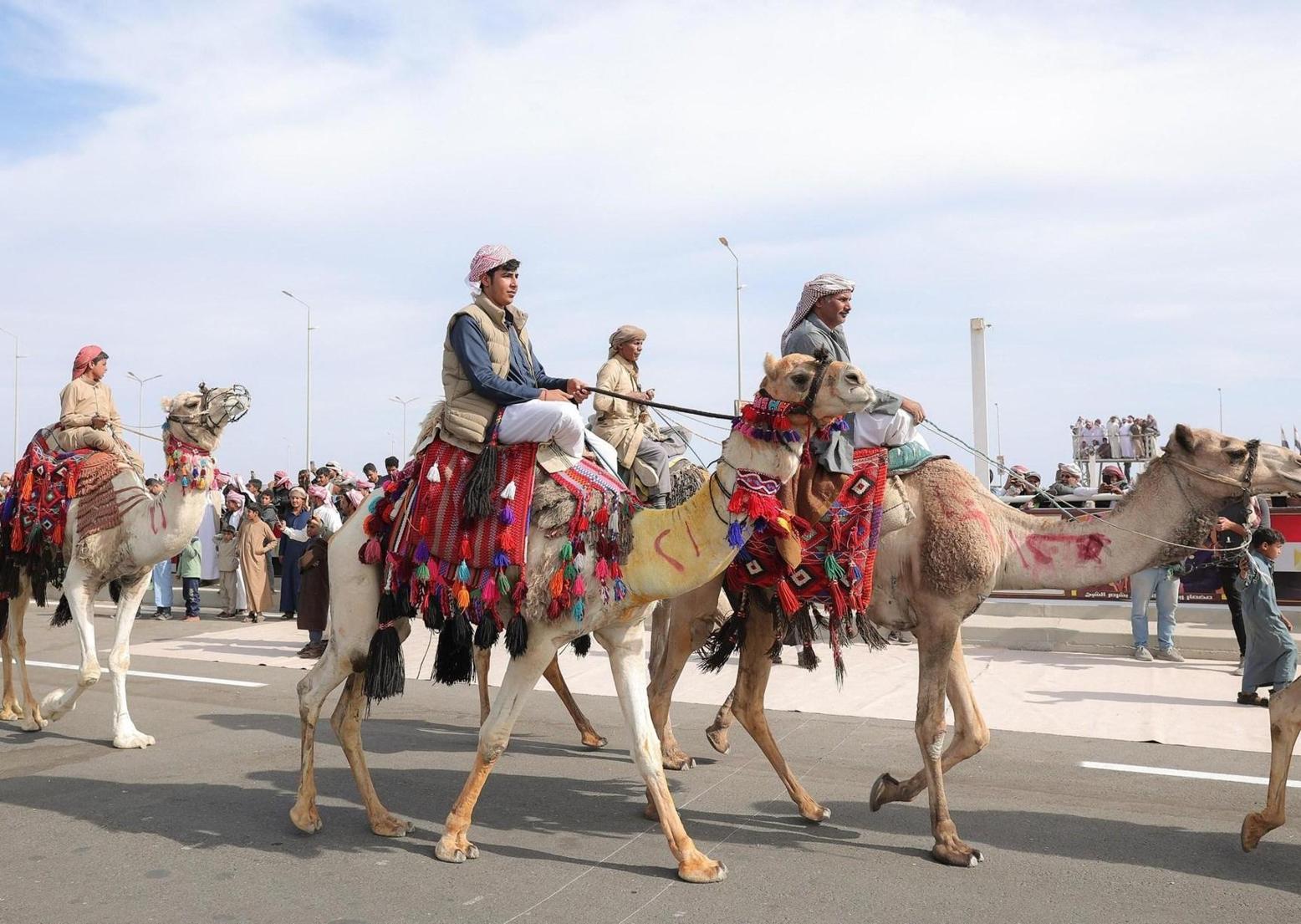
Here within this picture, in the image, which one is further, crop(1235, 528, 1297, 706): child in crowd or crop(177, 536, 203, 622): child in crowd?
crop(177, 536, 203, 622): child in crowd

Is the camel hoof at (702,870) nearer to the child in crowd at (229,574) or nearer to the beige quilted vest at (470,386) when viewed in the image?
the beige quilted vest at (470,386)

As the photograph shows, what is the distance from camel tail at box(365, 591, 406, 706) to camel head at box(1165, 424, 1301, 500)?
4.08 m

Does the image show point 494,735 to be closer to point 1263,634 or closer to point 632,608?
point 632,608

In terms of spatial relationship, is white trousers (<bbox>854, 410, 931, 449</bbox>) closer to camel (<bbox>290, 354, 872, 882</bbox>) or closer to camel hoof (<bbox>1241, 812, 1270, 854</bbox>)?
camel (<bbox>290, 354, 872, 882</bbox>)

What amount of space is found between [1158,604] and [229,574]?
513 inches

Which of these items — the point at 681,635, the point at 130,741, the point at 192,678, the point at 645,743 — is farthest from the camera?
the point at 192,678

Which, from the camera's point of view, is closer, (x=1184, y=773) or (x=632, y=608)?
(x=632, y=608)

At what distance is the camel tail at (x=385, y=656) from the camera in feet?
19.7

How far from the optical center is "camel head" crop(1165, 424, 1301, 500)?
568cm

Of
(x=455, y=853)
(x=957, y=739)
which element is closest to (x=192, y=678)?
(x=455, y=853)

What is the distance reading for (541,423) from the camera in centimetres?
557

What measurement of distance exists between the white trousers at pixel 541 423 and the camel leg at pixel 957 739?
7.70 ft

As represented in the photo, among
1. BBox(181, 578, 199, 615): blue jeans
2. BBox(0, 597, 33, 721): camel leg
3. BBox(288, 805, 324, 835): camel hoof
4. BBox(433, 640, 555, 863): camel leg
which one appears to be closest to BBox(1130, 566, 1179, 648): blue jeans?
BBox(433, 640, 555, 863): camel leg

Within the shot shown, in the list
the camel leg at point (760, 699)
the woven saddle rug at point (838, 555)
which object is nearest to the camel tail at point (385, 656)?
the woven saddle rug at point (838, 555)
